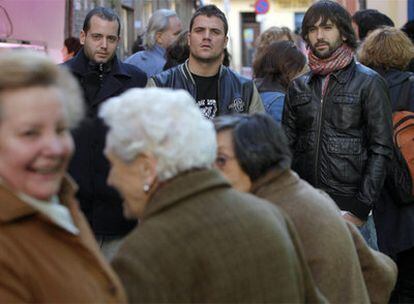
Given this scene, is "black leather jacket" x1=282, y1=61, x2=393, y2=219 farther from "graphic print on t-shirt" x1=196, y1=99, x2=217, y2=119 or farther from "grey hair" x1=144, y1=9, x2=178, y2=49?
"grey hair" x1=144, y1=9, x2=178, y2=49

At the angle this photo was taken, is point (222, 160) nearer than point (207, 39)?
Yes

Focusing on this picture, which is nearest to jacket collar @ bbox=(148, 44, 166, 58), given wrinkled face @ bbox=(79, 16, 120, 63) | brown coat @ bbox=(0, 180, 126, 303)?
wrinkled face @ bbox=(79, 16, 120, 63)

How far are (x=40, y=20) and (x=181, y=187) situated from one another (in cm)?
553

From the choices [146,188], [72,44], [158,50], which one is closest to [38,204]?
[146,188]

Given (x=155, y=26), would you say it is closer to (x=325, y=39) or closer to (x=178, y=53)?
(x=178, y=53)

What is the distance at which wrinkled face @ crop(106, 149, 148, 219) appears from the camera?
276 centimetres

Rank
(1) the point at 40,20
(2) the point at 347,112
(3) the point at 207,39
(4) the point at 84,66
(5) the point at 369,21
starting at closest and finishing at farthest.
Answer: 1. (4) the point at 84,66
2. (2) the point at 347,112
3. (3) the point at 207,39
4. (1) the point at 40,20
5. (5) the point at 369,21

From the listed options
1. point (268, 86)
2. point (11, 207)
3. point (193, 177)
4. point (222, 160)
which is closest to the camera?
point (11, 207)

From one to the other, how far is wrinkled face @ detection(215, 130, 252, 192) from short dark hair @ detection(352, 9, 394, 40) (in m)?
5.16

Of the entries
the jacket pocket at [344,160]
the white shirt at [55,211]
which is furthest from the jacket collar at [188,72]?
the white shirt at [55,211]

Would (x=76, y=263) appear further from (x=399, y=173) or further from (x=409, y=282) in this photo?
(x=409, y=282)

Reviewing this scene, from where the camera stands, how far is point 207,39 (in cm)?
558

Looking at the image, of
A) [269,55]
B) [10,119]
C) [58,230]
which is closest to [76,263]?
[58,230]

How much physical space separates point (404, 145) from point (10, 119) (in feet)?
13.9
